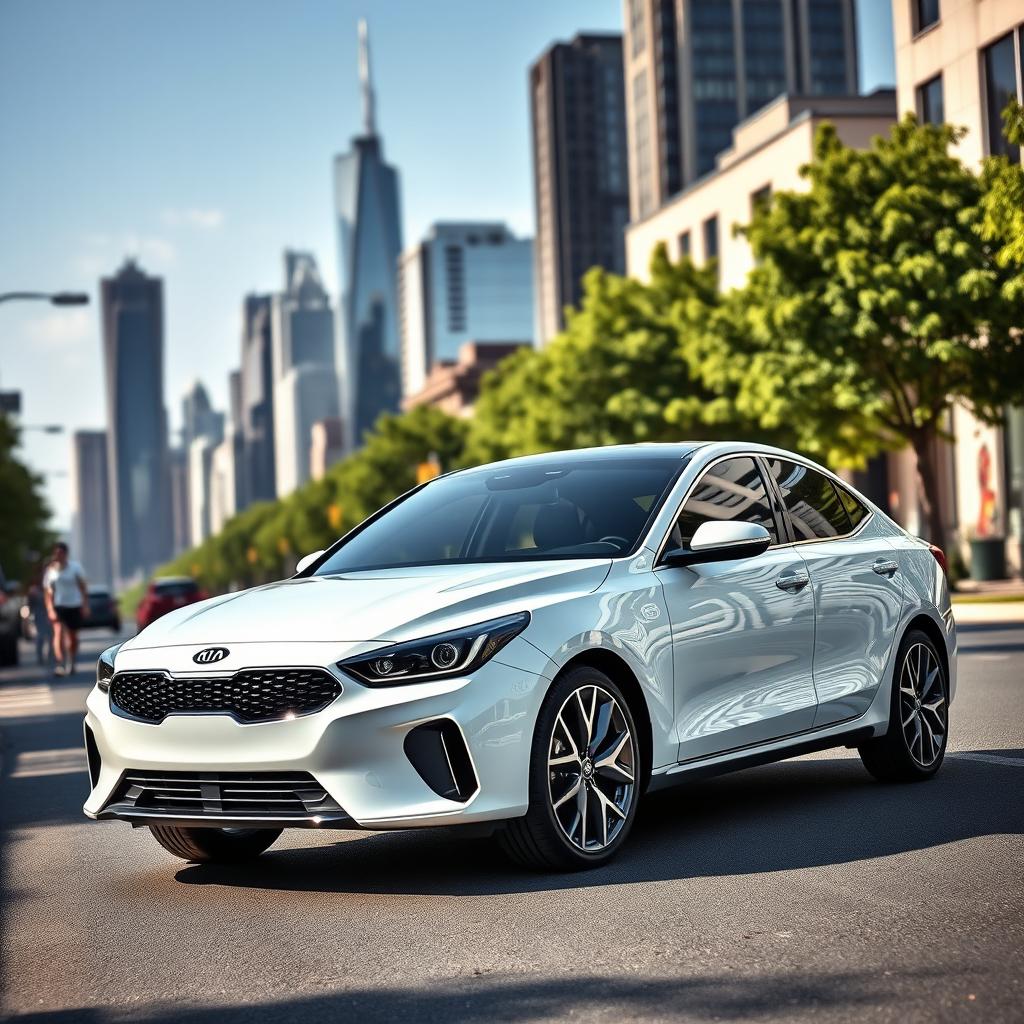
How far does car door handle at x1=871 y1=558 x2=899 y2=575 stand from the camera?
26.8 ft

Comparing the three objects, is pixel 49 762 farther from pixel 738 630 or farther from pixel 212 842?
pixel 738 630

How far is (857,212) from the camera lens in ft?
106

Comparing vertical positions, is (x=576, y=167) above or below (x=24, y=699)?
above

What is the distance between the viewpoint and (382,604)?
6234 millimetres

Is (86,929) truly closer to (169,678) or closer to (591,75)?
(169,678)

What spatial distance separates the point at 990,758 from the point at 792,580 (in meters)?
2.21

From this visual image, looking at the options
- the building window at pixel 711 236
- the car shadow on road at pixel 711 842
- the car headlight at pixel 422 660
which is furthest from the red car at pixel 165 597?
the car headlight at pixel 422 660

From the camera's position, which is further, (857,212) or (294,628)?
(857,212)

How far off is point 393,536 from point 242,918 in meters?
2.14

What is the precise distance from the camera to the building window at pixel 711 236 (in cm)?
6191

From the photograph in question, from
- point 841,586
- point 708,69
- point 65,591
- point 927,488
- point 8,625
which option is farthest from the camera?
point 708,69

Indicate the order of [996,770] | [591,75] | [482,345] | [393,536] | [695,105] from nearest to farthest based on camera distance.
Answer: [393,536], [996,770], [695,105], [482,345], [591,75]

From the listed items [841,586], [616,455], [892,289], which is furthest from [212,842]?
[892,289]

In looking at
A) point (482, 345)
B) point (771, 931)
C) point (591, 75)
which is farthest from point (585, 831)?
point (591, 75)
